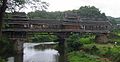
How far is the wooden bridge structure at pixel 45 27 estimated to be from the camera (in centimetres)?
5981

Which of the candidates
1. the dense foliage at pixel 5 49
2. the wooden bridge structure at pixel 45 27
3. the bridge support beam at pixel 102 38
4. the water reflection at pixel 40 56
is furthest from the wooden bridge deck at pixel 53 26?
the dense foliage at pixel 5 49

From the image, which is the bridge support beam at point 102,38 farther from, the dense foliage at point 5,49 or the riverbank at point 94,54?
the dense foliage at point 5,49

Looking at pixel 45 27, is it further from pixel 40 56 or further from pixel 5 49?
pixel 5 49

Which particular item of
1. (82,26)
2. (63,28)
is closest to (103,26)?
(82,26)

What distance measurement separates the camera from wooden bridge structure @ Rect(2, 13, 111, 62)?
196ft

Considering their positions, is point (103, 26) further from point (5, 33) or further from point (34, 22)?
point (5, 33)

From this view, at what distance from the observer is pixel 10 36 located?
60.0 meters

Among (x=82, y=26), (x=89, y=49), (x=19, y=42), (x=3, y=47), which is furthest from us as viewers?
(x=82, y=26)

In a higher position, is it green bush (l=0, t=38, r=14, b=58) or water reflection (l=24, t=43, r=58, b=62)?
green bush (l=0, t=38, r=14, b=58)

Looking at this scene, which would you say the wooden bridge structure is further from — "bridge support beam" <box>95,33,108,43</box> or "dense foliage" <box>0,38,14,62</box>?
"dense foliage" <box>0,38,14,62</box>

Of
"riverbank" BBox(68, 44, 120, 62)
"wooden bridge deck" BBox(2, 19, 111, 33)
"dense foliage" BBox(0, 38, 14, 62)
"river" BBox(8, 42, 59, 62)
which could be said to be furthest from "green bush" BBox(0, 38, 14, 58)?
"riverbank" BBox(68, 44, 120, 62)

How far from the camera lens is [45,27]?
65688 mm

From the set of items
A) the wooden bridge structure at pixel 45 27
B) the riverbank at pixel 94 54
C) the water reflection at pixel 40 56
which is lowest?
the water reflection at pixel 40 56

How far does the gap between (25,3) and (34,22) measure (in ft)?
113
